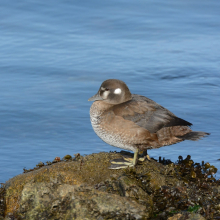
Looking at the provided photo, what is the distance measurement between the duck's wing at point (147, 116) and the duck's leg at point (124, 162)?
1.46 ft

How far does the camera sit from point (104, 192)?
521 centimetres

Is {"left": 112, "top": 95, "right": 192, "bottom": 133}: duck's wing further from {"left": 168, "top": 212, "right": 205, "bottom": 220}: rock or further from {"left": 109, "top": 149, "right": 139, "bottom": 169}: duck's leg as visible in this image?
{"left": 168, "top": 212, "right": 205, "bottom": 220}: rock

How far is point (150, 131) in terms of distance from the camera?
6.48 m

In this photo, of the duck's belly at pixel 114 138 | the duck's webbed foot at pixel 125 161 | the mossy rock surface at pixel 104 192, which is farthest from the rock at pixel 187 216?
the duck's belly at pixel 114 138

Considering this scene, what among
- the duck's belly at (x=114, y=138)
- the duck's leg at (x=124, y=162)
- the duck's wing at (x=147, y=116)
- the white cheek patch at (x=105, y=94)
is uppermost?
the white cheek patch at (x=105, y=94)

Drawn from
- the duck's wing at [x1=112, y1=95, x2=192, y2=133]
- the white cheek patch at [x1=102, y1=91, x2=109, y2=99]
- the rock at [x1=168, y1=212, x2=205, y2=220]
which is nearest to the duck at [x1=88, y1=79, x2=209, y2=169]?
the duck's wing at [x1=112, y1=95, x2=192, y2=133]

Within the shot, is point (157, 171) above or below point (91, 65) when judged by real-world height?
below

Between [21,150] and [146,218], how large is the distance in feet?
13.2

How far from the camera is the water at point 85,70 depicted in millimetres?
8867

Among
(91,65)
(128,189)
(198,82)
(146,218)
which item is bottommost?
(146,218)

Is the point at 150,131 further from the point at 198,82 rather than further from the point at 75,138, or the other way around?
the point at 198,82

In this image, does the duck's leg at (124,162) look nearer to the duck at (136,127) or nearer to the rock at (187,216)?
the duck at (136,127)

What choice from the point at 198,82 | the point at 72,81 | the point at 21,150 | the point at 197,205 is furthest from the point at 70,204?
the point at 198,82

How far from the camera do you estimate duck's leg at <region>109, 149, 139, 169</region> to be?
20.5 ft
